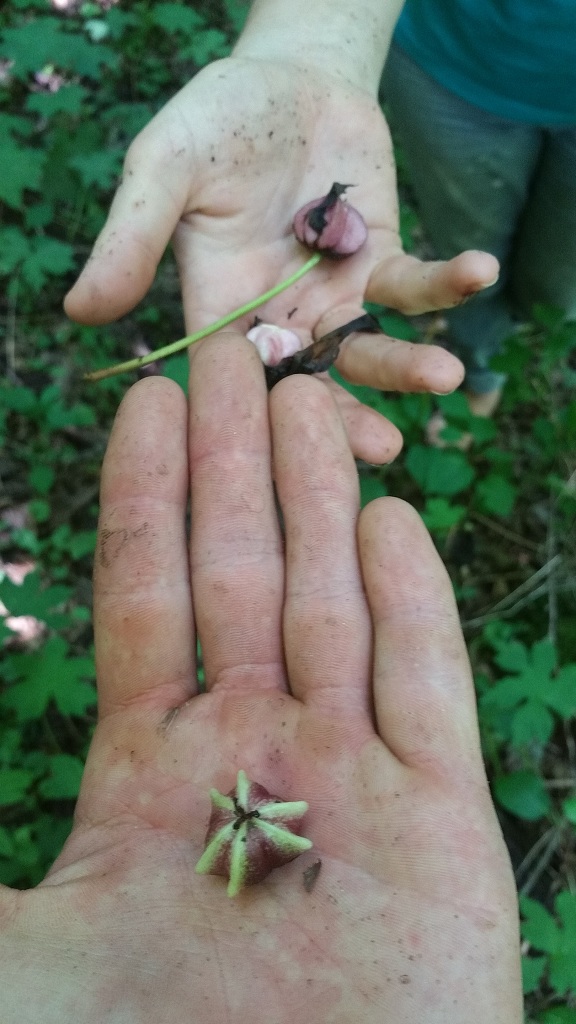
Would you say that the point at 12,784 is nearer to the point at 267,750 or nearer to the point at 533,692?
the point at 267,750

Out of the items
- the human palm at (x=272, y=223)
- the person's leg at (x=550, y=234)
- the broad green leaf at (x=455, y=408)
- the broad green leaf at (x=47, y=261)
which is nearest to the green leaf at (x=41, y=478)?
the broad green leaf at (x=47, y=261)

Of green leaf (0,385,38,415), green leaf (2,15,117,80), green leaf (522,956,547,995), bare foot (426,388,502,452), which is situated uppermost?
green leaf (2,15,117,80)

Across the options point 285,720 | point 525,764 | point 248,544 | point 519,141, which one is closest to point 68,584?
point 248,544

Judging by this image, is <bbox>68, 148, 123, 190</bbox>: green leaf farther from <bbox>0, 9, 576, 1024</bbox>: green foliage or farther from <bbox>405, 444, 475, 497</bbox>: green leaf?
<bbox>405, 444, 475, 497</bbox>: green leaf

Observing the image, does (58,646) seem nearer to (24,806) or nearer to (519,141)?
(24,806)

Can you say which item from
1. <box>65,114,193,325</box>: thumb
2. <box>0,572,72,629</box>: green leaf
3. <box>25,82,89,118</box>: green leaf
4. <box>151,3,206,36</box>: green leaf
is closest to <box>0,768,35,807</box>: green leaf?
<box>0,572,72,629</box>: green leaf

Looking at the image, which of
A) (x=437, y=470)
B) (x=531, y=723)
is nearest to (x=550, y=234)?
(x=437, y=470)
